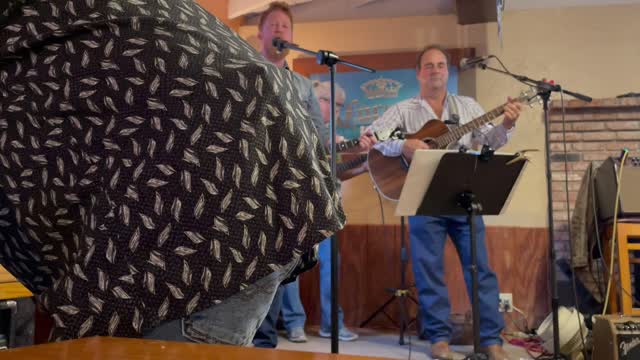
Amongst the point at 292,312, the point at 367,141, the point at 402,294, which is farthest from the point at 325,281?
the point at 367,141

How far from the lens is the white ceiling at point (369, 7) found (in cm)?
421

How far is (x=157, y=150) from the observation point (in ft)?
2.62

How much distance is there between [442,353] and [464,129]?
1313 mm

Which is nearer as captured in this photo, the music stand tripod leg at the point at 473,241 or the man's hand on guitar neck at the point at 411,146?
the music stand tripod leg at the point at 473,241

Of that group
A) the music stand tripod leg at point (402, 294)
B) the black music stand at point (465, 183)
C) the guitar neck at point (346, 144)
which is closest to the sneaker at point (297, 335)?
the music stand tripod leg at point (402, 294)

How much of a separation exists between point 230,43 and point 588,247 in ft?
10.9

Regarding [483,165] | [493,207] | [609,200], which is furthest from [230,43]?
[609,200]

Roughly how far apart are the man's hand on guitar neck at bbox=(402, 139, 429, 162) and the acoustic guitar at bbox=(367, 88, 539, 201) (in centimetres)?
5

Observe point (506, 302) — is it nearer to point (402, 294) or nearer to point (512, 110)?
point (402, 294)

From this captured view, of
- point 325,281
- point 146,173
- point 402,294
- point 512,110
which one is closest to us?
point 146,173

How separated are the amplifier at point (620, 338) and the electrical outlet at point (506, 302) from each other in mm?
1481

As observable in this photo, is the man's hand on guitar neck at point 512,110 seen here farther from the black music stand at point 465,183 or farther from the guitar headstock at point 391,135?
the black music stand at point 465,183

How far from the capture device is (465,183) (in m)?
2.49

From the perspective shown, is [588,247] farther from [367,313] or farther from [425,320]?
[367,313]
